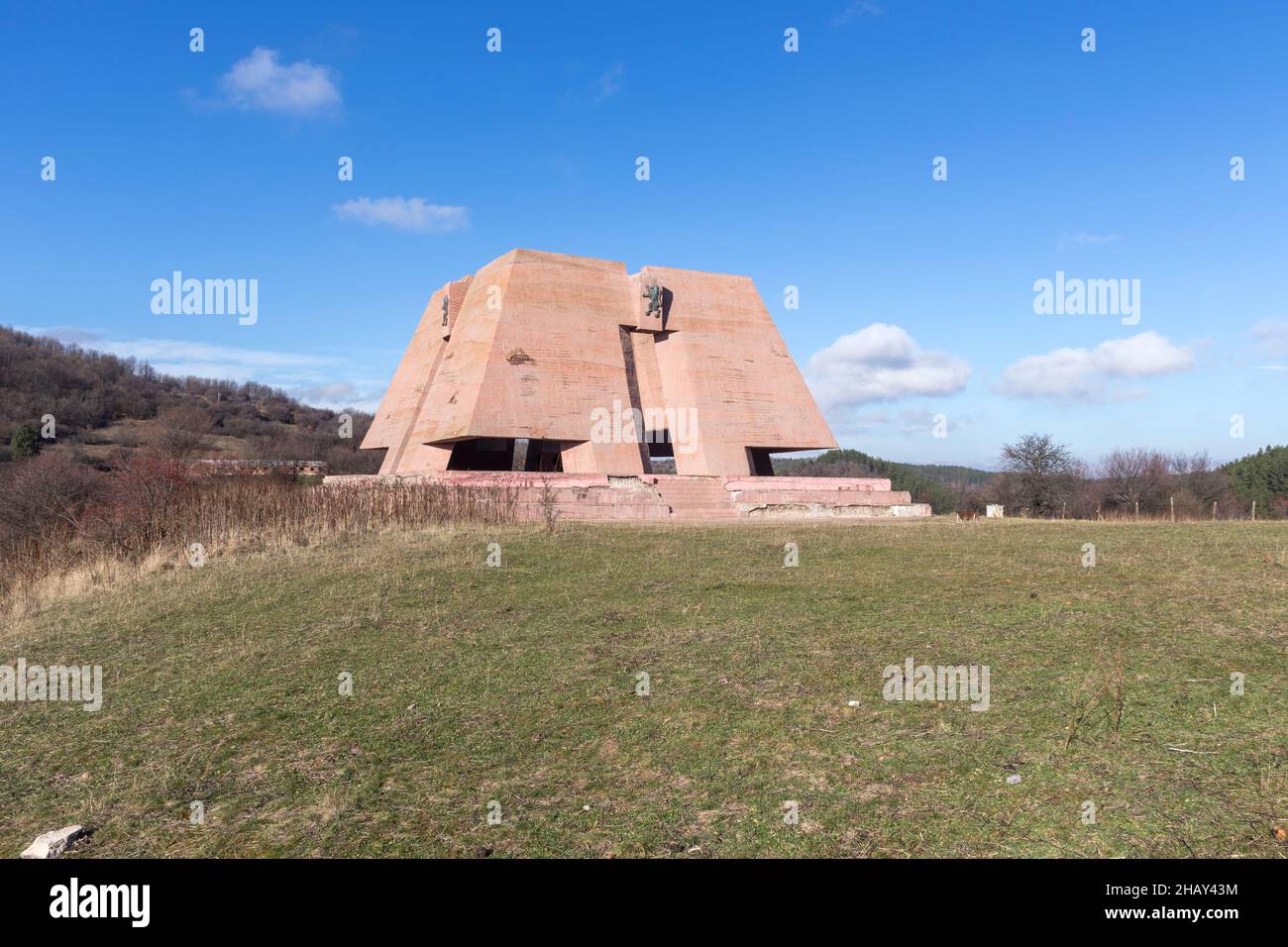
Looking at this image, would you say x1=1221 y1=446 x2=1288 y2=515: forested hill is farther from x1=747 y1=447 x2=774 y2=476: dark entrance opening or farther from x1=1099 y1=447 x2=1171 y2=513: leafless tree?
x1=747 y1=447 x2=774 y2=476: dark entrance opening

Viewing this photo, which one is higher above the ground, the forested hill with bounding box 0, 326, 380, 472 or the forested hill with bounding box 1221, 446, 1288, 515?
the forested hill with bounding box 0, 326, 380, 472

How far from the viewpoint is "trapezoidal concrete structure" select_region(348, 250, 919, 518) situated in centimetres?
2656

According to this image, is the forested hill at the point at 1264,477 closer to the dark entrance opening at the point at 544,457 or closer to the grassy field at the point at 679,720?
the dark entrance opening at the point at 544,457

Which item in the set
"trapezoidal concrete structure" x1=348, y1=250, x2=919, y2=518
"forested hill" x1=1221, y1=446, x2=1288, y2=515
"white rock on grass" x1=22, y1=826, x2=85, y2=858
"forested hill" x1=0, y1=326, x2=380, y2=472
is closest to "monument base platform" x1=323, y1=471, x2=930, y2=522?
"trapezoidal concrete structure" x1=348, y1=250, x2=919, y2=518

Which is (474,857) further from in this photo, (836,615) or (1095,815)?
(836,615)

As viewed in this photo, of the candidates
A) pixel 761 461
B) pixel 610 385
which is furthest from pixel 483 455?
pixel 761 461

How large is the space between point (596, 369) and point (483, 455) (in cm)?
792

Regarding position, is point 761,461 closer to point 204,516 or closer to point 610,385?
point 610,385

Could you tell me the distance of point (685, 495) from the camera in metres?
25.8

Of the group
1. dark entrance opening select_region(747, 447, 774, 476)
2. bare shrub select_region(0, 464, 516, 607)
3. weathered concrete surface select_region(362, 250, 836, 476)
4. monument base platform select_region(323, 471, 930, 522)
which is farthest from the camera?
dark entrance opening select_region(747, 447, 774, 476)

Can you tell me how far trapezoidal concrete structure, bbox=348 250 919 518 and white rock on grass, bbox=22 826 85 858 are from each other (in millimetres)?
20410

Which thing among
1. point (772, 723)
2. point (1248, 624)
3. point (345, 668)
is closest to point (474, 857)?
point (772, 723)

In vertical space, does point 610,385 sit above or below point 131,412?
below

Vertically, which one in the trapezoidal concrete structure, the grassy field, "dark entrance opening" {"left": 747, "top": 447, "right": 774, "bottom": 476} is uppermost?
the trapezoidal concrete structure
